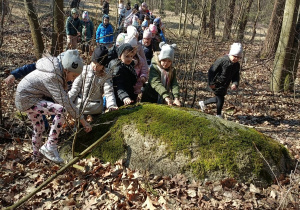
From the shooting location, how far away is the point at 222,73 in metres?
5.71

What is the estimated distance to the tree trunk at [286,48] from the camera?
7.64 meters

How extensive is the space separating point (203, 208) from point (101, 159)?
1.58 meters

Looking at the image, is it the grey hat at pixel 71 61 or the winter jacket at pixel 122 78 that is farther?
the winter jacket at pixel 122 78

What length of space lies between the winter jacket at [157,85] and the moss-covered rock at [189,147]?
2.05 ft

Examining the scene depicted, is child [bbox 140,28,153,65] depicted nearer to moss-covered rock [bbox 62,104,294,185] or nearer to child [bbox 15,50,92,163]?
moss-covered rock [bbox 62,104,294,185]

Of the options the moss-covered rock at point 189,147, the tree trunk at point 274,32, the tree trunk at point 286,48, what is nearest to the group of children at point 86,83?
the moss-covered rock at point 189,147

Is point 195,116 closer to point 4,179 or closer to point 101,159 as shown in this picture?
point 101,159

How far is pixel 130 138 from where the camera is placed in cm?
349

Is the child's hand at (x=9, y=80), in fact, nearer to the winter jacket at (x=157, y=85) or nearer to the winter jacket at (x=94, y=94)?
the winter jacket at (x=94, y=94)

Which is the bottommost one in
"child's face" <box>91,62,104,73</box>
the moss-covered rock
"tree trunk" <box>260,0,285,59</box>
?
the moss-covered rock

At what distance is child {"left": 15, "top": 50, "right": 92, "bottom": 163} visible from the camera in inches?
130

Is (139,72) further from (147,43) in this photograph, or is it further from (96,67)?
(147,43)

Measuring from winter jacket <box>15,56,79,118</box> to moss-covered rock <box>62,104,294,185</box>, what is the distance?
0.76 m

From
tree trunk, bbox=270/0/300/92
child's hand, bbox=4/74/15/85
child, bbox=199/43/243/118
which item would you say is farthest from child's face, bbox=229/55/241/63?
child's hand, bbox=4/74/15/85
